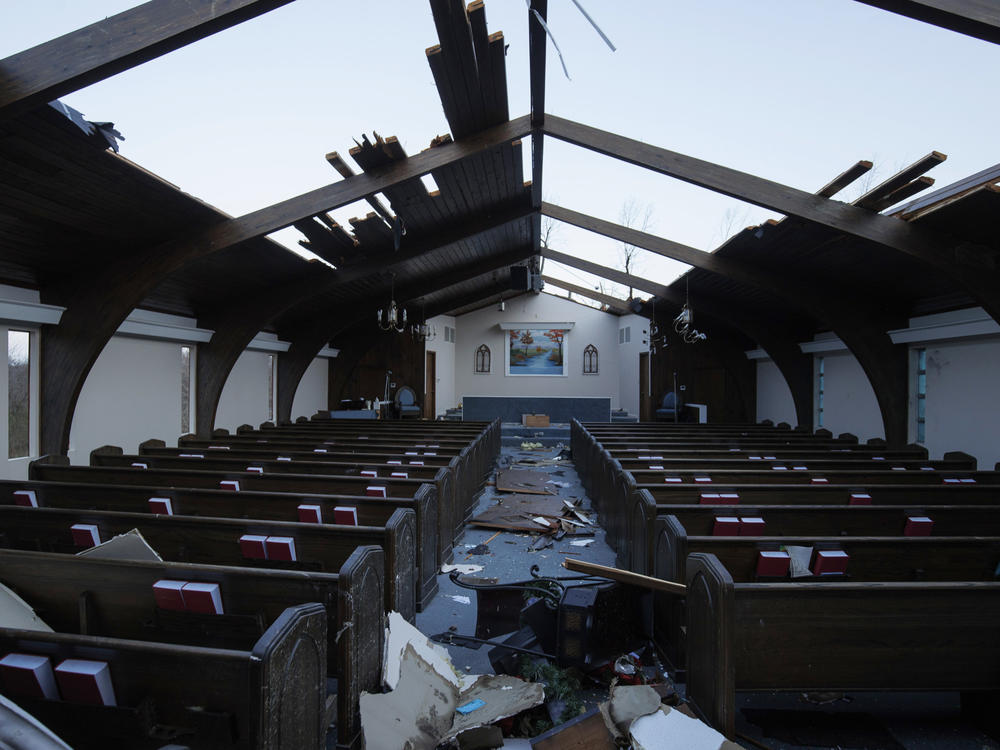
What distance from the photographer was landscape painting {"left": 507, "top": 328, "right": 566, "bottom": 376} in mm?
17375

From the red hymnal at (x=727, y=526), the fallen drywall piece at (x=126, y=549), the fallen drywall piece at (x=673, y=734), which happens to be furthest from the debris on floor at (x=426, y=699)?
the red hymnal at (x=727, y=526)

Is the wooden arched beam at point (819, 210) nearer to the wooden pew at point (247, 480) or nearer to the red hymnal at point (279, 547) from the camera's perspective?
the wooden pew at point (247, 480)

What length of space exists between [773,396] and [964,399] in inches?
230

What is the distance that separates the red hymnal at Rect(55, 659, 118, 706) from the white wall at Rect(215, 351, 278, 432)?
830cm

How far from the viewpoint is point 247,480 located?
4383 mm

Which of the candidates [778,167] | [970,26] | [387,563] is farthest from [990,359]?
[778,167]

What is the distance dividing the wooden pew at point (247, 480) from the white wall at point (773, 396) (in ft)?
30.9

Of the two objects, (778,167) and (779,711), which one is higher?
(778,167)

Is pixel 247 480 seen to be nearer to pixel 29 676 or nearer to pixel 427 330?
pixel 29 676

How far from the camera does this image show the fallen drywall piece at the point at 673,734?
190 cm

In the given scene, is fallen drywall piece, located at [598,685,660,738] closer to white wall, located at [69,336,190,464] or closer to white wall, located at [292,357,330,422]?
white wall, located at [69,336,190,464]

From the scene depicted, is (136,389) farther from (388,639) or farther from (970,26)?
(970,26)

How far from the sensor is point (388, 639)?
2.49 m

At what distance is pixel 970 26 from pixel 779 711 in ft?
13.1
